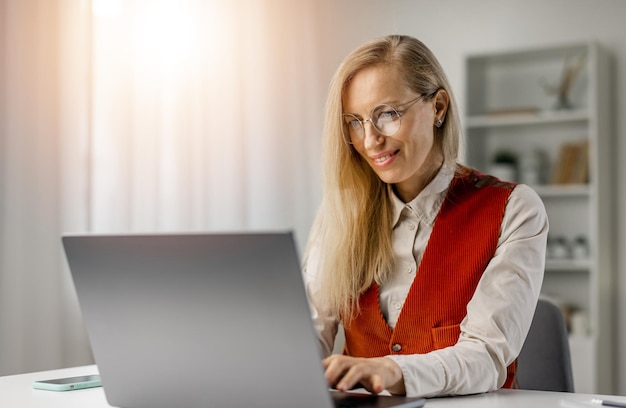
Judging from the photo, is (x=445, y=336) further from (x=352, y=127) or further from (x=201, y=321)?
(x=201, y=321)

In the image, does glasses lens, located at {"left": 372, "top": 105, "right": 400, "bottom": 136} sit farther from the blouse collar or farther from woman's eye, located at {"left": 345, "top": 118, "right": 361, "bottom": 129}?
the blouse collar

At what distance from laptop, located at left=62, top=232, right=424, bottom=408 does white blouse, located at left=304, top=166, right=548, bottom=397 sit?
176 millimetres

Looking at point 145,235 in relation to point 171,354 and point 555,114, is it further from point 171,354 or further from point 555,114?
point 555,114

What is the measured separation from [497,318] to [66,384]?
2.45 ft

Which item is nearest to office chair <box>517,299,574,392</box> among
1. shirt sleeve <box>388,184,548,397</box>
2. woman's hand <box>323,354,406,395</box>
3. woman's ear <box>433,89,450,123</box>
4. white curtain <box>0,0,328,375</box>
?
A: shirt sleeve <box>388,184,548,397</box>

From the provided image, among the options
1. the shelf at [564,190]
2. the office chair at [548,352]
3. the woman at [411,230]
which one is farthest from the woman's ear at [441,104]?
the shelf at [564,190]

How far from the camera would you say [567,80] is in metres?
4.46

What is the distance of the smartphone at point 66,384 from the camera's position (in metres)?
1.46

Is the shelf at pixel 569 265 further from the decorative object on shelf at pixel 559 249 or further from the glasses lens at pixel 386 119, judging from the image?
the glasses lens at pixel 386 119

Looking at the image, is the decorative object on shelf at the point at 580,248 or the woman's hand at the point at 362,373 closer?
the woman's hand at the point at 362,373

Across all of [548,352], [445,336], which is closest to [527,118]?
[548,352]

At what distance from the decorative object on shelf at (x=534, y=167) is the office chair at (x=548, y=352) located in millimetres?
2533

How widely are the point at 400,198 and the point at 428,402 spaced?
0.63 meters

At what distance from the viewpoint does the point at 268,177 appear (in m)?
3.85
